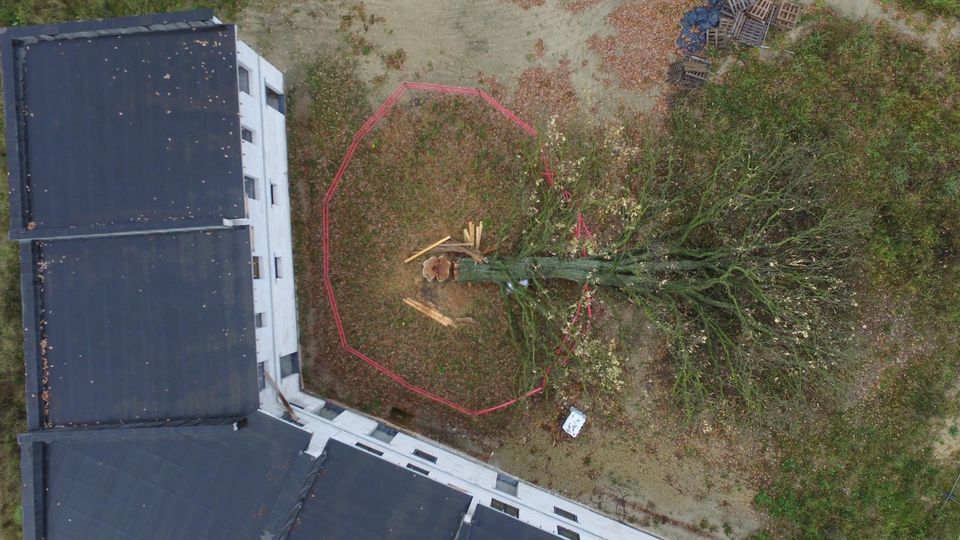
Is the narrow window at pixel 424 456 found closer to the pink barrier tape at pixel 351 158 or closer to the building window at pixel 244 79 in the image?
the pink barrier tape at pixel 351 158

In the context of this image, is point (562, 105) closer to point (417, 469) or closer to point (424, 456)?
point (424, 456)

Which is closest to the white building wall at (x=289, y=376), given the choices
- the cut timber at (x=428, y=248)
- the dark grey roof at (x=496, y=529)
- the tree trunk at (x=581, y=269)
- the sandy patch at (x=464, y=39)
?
the dark grey roof at (x=496, y=529)

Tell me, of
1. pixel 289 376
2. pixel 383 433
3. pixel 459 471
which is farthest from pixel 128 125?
pixel 459 471

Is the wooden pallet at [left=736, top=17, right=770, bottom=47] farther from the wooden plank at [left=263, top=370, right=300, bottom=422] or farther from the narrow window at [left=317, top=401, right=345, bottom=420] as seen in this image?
the wooden plank at [left=263, top=370, right=300, bottom=422]

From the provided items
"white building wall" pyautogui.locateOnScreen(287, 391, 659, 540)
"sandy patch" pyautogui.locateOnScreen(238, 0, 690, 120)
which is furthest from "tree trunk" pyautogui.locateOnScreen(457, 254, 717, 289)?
"white building wall" pyautogui.locateOnScreen(287, 391, 659, 540)

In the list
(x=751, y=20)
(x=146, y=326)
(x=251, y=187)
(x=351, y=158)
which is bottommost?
(x=146, y=326)

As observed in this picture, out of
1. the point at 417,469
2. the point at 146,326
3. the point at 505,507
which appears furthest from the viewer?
the point at 417,469

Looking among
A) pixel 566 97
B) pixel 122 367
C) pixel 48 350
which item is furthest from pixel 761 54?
pixel 48 350
